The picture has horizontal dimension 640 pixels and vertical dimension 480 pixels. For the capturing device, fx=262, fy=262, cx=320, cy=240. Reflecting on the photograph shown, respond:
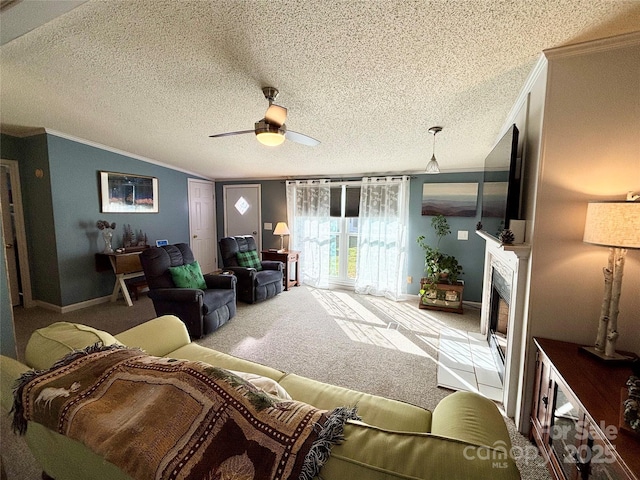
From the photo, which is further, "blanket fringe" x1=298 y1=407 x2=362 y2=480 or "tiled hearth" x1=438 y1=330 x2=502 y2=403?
"tiled hearth" x1=438 y1=330 x2=502 y2=403

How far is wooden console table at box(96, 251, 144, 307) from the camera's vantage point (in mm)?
3725

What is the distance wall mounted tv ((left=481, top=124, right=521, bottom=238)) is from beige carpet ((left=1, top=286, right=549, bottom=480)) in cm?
138

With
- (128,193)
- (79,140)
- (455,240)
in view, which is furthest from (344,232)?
(79,140)

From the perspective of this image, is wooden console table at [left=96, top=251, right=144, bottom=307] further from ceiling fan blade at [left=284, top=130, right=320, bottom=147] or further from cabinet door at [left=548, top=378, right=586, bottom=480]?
cabinet door at [left=548, top=378, right=586, bottom=480]

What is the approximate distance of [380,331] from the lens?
3.17 m

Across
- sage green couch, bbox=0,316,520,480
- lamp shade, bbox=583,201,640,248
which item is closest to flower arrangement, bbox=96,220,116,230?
sage green couch, bbox=0,316,520,480

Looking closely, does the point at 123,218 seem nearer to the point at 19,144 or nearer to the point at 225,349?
the point at 19,144

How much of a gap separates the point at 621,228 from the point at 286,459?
1.66 meters

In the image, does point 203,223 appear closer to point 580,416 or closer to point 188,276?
point 188,276

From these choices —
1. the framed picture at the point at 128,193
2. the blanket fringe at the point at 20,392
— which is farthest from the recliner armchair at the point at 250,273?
the blanket fringe at the point at 20,392

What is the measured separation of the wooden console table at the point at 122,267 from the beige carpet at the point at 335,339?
197mm

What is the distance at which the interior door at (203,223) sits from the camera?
541cm

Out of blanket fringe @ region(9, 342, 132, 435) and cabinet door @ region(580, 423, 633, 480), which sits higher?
blanket fringe @ region(9, 342, 132, 435)

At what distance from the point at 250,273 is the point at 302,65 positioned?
9.62ft
